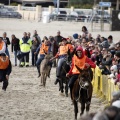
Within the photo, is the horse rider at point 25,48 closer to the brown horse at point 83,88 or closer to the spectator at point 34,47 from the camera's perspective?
the spectator at point 34,47

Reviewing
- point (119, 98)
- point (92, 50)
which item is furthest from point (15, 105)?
point (119, 98)

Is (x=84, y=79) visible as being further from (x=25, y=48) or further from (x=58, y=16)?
(x=58, y=16)

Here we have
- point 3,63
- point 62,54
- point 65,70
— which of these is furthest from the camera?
point 62,54

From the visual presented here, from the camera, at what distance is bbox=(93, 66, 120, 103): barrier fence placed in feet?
55.6

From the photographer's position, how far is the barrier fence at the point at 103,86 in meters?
16.9

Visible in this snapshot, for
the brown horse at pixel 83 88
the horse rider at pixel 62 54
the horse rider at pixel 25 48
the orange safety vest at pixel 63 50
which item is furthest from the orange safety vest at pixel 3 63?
the horse rider at pixel 25 48

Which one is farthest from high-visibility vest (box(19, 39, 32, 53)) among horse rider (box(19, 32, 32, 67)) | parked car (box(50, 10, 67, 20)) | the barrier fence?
parked car (box(50, 10, 67, 20))

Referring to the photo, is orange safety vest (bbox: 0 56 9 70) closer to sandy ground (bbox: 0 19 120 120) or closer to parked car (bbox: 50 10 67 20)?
sandy ground (bbox: 0 19 120 120)

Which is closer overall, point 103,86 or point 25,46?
point 103,86

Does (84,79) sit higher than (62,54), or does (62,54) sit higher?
(84,79)

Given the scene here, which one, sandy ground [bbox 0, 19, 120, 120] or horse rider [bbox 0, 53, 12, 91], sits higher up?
horse rider [bbox 0, 53, 12, 91]

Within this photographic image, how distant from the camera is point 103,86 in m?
19.0

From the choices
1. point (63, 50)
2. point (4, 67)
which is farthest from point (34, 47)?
point (4, 67)

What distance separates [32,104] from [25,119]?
9.01ft
